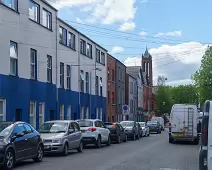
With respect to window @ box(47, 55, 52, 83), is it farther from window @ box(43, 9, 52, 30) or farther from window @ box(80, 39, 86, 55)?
window @ box(80, 39, 86, 55)

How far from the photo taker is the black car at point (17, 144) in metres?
13.4

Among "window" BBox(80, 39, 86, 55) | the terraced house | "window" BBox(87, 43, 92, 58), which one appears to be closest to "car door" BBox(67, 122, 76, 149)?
the terraced house

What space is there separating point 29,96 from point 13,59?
117 inches

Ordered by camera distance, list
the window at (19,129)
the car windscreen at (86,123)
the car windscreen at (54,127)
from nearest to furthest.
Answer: the window at (19,129) < the car windscreen at (54,127) < the car windscreen at (86,123)

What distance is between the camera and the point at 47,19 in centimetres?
2994

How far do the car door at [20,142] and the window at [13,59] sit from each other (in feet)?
31.9

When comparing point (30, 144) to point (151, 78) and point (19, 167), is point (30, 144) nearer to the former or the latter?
point (19, 167)

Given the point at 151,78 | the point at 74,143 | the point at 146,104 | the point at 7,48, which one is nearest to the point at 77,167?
the point at 74,143

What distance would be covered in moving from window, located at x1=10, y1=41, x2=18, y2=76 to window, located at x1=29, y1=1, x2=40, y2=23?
9.79 ft

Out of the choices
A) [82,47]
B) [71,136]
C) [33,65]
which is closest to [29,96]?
[33,65]

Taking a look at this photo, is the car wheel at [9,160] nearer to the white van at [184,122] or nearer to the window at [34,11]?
the window at [34,11]

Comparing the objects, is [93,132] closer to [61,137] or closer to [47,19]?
[61,137]

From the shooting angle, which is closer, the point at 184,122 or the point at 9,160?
the point at 9,160

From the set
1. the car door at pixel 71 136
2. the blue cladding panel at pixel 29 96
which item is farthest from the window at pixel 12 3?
the car door at pixel 71 136
